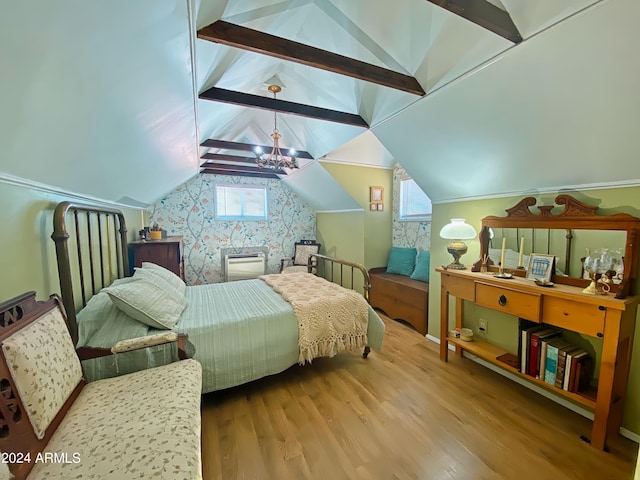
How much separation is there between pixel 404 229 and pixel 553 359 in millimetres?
2561

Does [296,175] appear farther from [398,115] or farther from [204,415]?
[204,415]

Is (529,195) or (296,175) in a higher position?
(296,175)

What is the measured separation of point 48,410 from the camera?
97 cm

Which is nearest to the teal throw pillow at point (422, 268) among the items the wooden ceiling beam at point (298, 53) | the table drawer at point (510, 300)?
the table drawer at point (510, 300)

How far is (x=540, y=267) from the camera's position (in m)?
2.03

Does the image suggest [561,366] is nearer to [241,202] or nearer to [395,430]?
[395,430]

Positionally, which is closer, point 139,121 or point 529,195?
point 139,121

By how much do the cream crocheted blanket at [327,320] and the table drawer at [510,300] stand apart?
3.19ft

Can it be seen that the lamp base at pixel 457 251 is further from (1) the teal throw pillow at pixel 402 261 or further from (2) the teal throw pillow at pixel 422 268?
(1) the teal throw pillow at pixel 402 261

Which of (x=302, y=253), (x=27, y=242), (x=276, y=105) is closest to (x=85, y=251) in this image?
(x=27, y=242)

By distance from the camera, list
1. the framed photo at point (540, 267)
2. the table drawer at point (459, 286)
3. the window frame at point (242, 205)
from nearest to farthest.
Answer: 1. the framed photo at point (540, 267)
2. the table drawer at point (459, 286)
3. the window frame at point (242, 205)

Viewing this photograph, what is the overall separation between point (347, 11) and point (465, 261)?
92.1 inches

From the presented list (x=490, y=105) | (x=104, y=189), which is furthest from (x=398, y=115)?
(x=104, y=189)

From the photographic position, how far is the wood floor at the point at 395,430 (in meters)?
1.46
